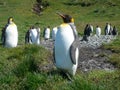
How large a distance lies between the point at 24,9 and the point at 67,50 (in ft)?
178

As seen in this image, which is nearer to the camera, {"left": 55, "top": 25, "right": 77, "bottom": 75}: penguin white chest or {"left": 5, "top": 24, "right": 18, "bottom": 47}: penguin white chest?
{"left": 55, "top": 25, "right": 77, "bottom": 75}: penguin white chest

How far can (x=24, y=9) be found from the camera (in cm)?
6338

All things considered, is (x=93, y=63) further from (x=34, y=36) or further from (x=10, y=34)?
(x=34, y=36)

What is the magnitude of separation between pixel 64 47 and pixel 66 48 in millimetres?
61

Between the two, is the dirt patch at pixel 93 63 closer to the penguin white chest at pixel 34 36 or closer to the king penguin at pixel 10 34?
the king penguin at pixel 10 34

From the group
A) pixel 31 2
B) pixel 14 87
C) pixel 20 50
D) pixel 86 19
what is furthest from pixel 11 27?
pixel 31 2

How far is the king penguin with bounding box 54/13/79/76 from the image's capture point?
9633 mm

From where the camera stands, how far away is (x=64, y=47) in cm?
969

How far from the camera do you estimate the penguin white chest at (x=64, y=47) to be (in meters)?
9.63

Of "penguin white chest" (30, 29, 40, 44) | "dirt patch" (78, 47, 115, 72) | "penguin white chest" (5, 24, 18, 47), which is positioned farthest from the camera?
"penguin white chest" (30, 29, 40, 44)

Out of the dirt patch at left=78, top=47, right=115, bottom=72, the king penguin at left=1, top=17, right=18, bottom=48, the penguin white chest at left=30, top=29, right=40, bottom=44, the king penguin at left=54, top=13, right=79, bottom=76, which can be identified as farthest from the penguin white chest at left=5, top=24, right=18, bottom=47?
the king penguin at left=54, top=13, right=79, bottom=76

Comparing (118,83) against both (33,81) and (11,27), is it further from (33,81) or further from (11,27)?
(11,27)

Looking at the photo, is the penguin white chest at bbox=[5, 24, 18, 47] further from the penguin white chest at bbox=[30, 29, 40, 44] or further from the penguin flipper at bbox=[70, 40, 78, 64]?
the penguin flipper at bbox=[70, 40, 78, 64]

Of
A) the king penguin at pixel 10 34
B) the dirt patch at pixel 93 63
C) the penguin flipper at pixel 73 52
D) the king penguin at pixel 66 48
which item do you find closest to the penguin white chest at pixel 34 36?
the king penguin at pixel 10 34
